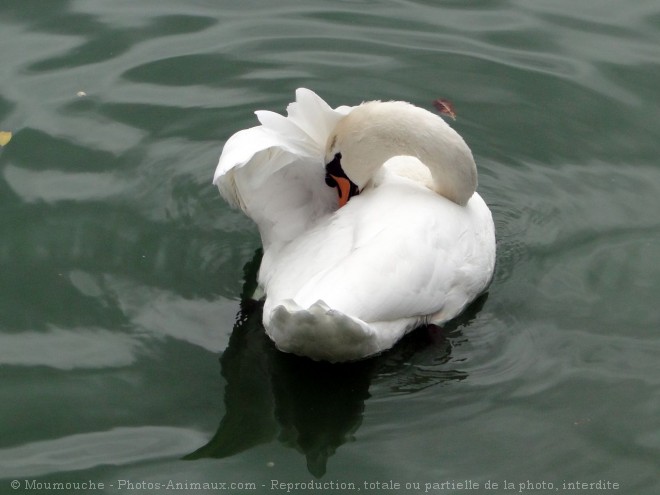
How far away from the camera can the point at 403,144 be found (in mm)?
6910

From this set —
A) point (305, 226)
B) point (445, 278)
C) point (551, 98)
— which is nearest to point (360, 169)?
point (305, 226)

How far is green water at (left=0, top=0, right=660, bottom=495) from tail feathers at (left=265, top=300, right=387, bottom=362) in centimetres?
38

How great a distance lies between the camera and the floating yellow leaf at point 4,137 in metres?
8.44

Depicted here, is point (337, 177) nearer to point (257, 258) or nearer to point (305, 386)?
point (257, 258)

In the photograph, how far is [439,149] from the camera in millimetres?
6859

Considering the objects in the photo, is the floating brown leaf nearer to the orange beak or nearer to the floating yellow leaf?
the orange beak

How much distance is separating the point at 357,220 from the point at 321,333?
0.97 metres

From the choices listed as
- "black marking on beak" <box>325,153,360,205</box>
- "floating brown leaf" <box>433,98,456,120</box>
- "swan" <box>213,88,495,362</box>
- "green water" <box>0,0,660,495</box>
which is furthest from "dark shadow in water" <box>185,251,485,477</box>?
"floating brown leaf" <box>433,98,456,120</box>

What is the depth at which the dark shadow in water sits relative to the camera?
6.00m

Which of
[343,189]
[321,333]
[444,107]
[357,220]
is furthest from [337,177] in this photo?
[444,107]

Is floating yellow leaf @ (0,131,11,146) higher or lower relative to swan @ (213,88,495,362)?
lower

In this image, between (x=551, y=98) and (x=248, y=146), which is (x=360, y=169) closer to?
(x=248, y=146)

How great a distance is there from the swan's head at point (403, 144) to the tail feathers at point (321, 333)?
1200mm

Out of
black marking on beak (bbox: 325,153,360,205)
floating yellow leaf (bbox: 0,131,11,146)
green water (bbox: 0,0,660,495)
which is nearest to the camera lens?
green water (bbox: 0,0,660,495)
